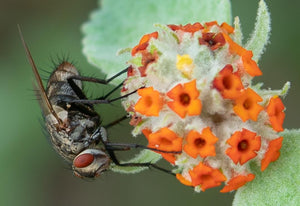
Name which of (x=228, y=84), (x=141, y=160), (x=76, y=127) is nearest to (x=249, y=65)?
(x=228, y=84)

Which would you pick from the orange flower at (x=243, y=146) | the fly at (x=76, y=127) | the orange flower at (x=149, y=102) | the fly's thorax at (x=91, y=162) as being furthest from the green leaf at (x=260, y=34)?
the fly's thorax at (x=91, y=162)

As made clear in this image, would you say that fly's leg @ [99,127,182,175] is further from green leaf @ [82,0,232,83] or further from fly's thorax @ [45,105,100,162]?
green leaf @ [82,0,232,83]

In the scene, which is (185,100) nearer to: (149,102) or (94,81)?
(149,102)

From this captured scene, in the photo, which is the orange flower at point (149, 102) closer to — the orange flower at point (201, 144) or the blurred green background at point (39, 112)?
the orange flower at point (201, 144)

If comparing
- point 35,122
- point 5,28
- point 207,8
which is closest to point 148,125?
point 207,8

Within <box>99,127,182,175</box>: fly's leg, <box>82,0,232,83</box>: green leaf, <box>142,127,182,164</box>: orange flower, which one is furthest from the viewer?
<box>82,0,232,83</box>: green leaf

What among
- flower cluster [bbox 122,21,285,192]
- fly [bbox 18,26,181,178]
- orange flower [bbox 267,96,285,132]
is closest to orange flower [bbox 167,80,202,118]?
flower cluster [bbox 122,21,285,192]
